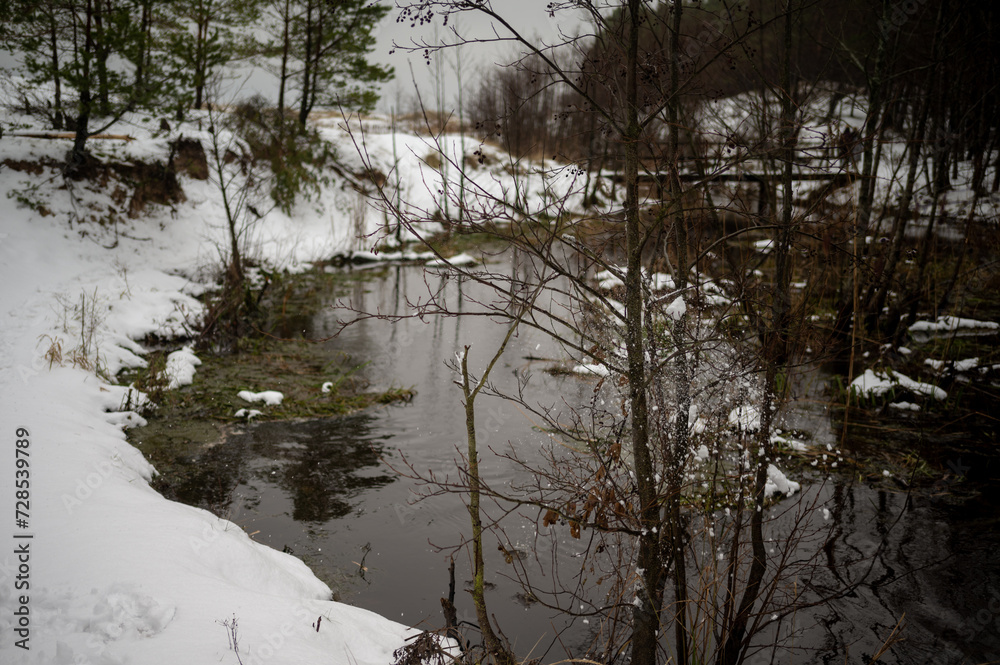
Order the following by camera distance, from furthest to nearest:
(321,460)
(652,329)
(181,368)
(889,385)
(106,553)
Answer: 1. (181,368)
2. (889,385)
3. (321,460)
4. (106,553)
5. (652,329)

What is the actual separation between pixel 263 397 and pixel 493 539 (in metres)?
3.85

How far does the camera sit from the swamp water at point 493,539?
4277mm

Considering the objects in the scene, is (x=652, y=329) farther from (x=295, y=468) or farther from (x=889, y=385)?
(x=889, y=385)

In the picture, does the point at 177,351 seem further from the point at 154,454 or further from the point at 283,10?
the point at 283,10

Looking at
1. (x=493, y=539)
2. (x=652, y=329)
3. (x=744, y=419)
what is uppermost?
(x=652, y=329)

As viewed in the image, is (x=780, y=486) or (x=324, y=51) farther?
(x=324, y=51)

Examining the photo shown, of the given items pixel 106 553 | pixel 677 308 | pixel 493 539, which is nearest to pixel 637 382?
pixel 677 308

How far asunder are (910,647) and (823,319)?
530 centimetres

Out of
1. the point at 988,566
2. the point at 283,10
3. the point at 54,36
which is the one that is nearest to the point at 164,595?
the point at 988,566

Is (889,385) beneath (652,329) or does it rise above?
beneath

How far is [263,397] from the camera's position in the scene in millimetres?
7652

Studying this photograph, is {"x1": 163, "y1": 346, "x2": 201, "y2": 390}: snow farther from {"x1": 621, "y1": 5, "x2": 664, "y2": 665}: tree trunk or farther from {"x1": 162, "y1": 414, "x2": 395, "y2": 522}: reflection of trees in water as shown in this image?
{"x1": 621, "y1": 5, "x2": 664, "y2": 665}: tree trunk

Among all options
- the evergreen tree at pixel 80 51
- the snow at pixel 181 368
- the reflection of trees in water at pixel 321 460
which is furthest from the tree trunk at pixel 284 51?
the reflection of trees in water at pixel 321 460

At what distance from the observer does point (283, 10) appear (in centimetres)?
1917
